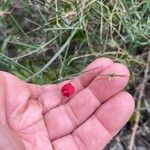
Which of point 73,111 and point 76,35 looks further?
point 76,35

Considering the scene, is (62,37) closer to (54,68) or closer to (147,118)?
(54,68)

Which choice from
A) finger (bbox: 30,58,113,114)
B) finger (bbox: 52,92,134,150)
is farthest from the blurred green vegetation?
finger (bbox: 52,92,134,150)

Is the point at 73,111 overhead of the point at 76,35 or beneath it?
beneath

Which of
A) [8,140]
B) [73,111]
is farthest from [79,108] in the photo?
[8,140]

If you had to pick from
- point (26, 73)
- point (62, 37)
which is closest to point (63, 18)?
point (62, 37)

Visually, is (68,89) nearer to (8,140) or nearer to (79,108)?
(79,108)

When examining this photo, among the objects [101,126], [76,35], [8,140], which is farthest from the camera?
[76,35]
